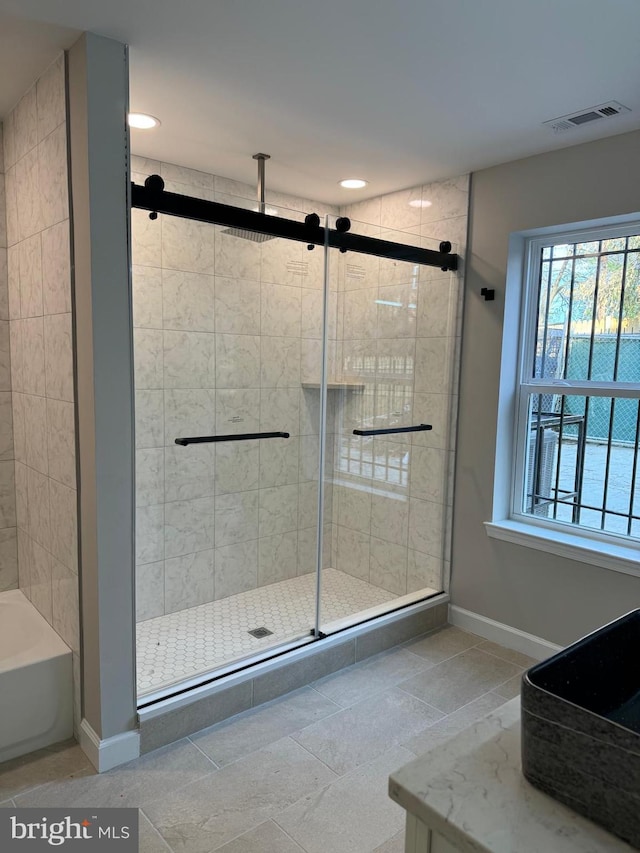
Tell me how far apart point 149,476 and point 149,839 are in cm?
147

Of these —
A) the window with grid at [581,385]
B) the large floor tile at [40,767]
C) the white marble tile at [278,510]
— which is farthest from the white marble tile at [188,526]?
the window with grid at [581,385]

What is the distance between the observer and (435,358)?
3219mm

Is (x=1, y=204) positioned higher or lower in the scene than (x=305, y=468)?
higher

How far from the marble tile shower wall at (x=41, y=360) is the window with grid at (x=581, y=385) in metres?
2.16

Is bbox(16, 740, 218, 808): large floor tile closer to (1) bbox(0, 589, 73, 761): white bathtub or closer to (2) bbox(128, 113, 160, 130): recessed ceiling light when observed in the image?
(1) bbox(0, 589, 73, 761): white bathtub

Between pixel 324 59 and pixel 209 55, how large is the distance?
38 centimetres

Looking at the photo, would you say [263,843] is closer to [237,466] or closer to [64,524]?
[64,524]

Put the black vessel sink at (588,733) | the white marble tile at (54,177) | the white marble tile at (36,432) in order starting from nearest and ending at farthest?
the black vessel sink at (588,733) → the white marble tile at (54,177) → the white marble tile at (36,432)

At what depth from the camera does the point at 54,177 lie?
2100 mm

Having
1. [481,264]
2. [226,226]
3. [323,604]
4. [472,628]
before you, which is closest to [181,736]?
[323,604]

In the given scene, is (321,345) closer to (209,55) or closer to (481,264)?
(481,264)

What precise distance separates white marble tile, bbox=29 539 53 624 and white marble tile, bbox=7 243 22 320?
3.34 feet

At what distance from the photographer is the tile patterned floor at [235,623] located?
249cm

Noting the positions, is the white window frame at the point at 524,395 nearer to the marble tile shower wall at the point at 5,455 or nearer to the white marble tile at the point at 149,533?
the white marble tile at the point at 149,533
